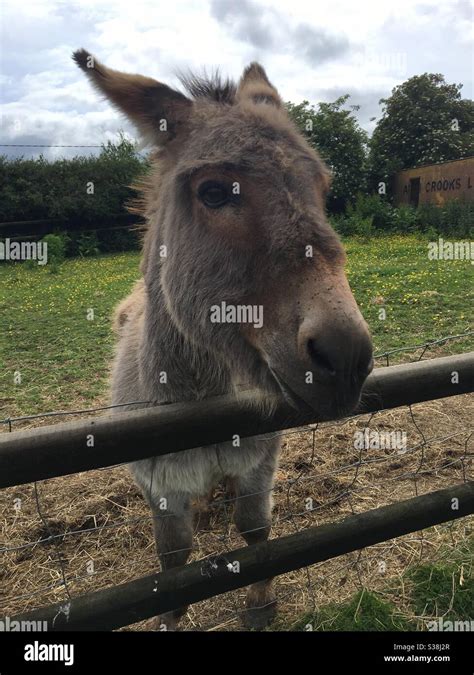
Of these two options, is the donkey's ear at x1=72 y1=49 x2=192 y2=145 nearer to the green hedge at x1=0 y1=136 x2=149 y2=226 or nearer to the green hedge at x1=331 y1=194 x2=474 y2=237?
the green hedge at x1=331 y1=194 x2=474 y2=237

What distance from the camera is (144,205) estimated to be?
3168 mm

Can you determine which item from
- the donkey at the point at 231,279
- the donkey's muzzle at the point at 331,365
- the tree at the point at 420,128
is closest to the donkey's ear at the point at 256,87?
the donkey at the point at 231,279

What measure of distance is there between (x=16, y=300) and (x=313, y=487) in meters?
11.7

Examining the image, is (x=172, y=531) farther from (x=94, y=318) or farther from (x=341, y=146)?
(x=341, y=146)

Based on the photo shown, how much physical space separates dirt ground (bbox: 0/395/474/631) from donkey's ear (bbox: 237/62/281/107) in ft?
6.40

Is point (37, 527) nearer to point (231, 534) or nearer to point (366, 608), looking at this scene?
point (231, 534)

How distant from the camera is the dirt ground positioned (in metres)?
3.38

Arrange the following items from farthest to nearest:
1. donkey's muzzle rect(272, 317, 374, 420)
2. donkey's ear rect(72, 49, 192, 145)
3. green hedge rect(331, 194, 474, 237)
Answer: green hedge rect(331, 194, 474, 237), donkey's ear rect(72, 49, 192, 145), donkey's muzzle rect(272, 317, 374, 420)

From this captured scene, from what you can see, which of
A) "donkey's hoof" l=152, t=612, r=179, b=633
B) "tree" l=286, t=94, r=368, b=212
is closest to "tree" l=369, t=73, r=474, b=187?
"tree" l=286, t=94, r=368, b=212

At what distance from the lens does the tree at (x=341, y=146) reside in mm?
23719

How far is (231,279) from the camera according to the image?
6.99 ft

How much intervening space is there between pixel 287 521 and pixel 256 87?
3351 mm

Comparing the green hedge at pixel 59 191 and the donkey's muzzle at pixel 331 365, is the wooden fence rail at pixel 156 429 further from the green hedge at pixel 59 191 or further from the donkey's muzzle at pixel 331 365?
the green hedge at pixel 59 191
